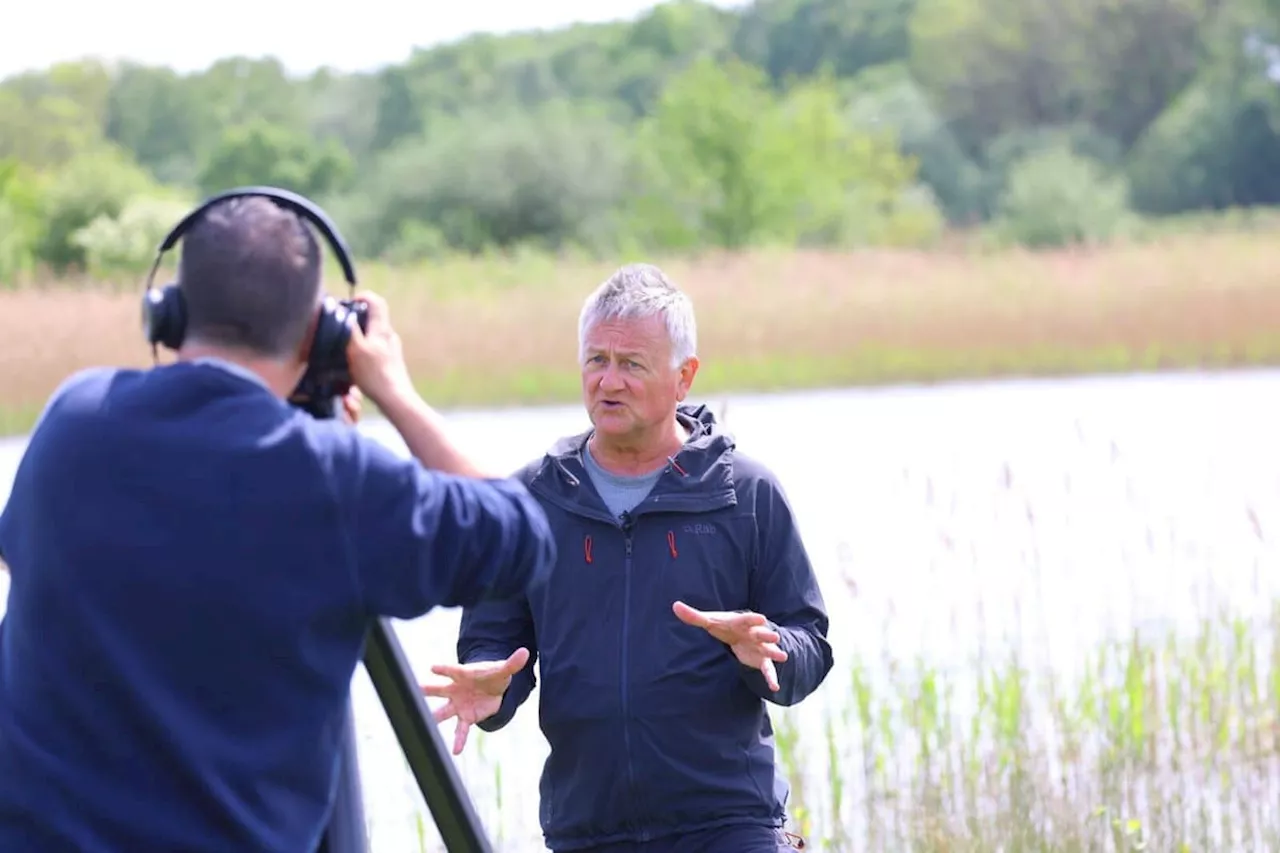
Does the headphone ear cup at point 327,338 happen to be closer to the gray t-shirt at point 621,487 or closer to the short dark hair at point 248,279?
the short dark hair at point 248,279

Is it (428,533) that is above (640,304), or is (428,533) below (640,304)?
below

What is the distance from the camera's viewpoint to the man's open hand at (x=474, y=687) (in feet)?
9.93

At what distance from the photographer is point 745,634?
2.91m

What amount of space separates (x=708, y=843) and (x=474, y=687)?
448mm

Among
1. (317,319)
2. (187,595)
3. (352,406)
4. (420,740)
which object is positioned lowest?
(420,740)

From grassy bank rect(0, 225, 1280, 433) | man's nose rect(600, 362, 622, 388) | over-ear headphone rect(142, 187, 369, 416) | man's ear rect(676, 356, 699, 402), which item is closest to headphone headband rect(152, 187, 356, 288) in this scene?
over-ear headphone rect(142, 187, 369, 416)

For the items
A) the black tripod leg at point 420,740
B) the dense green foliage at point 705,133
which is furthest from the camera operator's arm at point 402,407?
the dense green foliage at point 705,133

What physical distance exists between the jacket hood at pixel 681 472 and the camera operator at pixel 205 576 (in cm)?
120

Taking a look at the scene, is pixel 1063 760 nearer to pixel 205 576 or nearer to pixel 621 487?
pixel 621 487

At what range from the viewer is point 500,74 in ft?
265

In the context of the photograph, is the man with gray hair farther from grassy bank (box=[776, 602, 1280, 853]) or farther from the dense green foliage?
the dense green foliage

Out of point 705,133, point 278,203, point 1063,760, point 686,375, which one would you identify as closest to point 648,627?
point 686,375

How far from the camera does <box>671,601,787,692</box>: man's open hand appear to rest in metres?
2.89

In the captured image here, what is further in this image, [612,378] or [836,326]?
[836,326]
